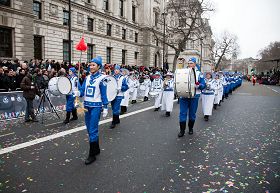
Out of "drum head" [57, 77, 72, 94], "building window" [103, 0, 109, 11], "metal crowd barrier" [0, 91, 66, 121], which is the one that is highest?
"building window" [103, 0, 109, 11]

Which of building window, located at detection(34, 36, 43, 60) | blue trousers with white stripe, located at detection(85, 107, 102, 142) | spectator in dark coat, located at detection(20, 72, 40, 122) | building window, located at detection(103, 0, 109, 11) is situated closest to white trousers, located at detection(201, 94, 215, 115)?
blue trousers with white stripe, located at detection(85, 107, 102, 142)

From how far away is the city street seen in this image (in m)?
4.12

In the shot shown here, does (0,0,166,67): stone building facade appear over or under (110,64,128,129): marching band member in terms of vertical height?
over

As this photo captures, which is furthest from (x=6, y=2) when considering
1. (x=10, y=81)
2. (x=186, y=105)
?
(x=186, y=105)

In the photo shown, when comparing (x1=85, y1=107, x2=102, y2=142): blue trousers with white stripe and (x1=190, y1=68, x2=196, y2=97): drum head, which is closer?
(x1=85, y1=107, x2=102, y2=142): blue trousers with white stripe

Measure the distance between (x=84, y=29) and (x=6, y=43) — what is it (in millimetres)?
12300

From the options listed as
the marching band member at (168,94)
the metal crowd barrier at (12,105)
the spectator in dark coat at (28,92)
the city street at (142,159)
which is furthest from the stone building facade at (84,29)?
the city street at (142,159)

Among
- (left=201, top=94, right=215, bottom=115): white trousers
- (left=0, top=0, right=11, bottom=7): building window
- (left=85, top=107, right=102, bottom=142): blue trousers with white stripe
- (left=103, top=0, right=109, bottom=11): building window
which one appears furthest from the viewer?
(left=103, top=0, right=109, bottom=11): building window

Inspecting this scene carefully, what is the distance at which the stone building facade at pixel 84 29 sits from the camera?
21875 mm

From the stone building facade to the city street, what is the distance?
52.4ft

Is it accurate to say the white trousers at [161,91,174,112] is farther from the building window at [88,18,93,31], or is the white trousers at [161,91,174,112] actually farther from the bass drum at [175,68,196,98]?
the building window at [88,18,93,31]

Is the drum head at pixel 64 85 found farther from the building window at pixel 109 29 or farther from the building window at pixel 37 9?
the building window at pixel 109 29

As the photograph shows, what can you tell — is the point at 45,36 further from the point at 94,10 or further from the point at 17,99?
the point at 17,99

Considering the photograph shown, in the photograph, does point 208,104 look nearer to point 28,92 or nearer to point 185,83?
point 185,83
